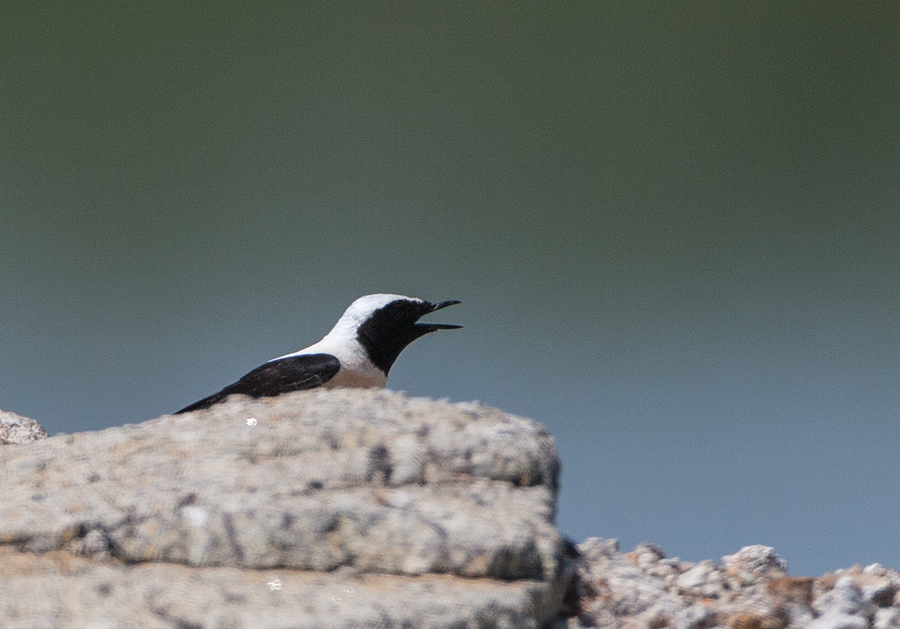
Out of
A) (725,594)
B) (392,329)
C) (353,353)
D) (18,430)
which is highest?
(392,329)

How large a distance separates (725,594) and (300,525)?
177 centimetres

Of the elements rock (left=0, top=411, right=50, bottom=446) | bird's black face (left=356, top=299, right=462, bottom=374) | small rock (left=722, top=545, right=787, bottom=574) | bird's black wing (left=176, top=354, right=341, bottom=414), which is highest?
bird's black face (left=356, top=299, right=462, bottom=374)

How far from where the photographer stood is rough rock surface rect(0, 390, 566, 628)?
2844mm

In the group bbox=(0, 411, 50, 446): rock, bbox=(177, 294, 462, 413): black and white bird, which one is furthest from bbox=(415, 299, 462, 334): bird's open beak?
bbox=(0, 411, 50, 446): rock

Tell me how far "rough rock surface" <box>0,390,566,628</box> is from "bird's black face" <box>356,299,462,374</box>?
13.3ft

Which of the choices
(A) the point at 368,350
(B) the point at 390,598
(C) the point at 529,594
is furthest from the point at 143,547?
(A) the point at 368,350

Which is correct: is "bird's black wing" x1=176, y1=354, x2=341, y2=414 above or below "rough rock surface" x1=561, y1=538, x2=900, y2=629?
above

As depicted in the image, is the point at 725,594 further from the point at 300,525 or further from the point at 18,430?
the point at 18,430

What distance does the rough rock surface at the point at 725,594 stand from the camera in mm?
3449

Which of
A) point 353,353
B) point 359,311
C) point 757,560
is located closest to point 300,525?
point 757,560

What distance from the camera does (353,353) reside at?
26.2 ft

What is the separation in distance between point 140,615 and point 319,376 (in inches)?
182

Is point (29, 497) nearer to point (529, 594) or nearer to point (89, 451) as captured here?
point (89, 451)

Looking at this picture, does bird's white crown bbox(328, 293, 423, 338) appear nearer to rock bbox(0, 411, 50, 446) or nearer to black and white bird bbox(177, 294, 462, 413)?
black and white bird bbox(177, 294, 462, 413)
